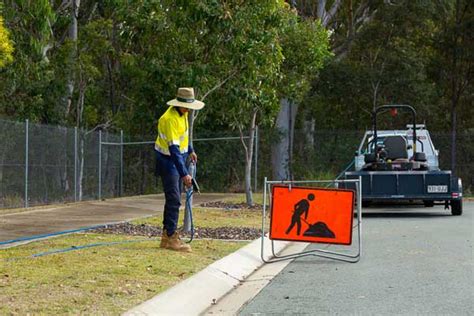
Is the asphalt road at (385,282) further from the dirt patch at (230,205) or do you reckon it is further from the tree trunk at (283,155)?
the tree trunk at (283,155)

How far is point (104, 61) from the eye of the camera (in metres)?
34.1

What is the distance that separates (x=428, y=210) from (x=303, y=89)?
4557 mm

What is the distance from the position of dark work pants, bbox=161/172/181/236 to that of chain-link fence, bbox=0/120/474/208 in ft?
28.3

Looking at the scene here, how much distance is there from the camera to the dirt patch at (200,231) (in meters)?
14.2

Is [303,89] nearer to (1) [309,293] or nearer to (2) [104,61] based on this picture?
(2) [104,61]

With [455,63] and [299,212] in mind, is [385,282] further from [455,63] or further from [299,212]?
[455,63]

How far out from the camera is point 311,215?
11.9m

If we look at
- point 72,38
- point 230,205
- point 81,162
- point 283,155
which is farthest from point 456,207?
point 72,38

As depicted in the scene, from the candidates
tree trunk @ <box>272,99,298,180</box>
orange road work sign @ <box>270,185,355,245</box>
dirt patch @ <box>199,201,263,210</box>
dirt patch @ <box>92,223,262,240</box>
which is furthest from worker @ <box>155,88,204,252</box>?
tree trunk @ <box>272,99,298,180</box>

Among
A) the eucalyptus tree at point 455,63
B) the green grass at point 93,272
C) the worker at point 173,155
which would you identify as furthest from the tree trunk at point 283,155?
the worker at point 173,155

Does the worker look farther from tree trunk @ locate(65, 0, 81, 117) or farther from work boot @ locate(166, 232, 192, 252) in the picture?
tree trunk @ locate(65, 0, 81, 117)

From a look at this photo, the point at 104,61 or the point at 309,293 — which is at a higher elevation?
the point at 104,61

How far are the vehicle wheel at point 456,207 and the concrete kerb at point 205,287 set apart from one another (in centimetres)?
871

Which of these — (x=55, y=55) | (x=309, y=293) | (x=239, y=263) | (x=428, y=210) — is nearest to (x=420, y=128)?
(x=428, y=210)
